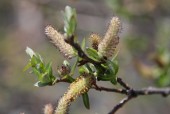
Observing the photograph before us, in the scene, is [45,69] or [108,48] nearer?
[108,48]

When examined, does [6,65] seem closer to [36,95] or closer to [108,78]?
[36,95]

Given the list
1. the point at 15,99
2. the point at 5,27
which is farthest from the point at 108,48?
the point at 5,27

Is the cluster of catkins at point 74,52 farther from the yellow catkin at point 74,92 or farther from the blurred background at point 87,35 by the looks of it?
the blurred background at point 87,35

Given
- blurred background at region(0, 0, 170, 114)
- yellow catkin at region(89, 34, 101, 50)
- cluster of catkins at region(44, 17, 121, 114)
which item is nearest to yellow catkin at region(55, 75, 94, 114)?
cluster of catkins at region(44, 17, 121, 114)

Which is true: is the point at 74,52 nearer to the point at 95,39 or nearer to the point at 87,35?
the point at 95,39

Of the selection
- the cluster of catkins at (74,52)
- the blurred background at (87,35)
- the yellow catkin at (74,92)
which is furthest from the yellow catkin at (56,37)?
the blurred background at (87,35)

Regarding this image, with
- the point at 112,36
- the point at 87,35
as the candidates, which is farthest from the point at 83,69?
the point at 87,35
